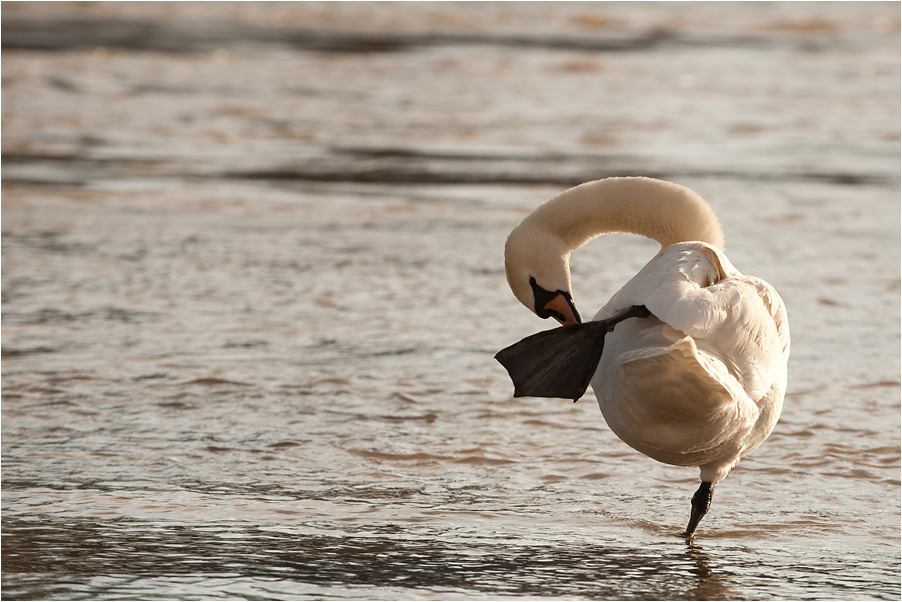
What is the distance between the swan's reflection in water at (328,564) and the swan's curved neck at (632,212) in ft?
3.86

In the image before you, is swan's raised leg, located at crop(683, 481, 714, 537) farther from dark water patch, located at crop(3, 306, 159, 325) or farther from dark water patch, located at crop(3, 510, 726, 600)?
dark water patch, located at crop(3, 306, 159, 325)

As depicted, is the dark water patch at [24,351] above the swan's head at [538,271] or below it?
below

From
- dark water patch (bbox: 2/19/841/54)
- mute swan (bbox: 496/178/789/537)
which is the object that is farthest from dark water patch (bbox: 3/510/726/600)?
dark water patch (bbox: 2/19/841/54)

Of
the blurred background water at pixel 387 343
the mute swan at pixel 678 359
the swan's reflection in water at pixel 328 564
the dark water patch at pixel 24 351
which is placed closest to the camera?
the mute swan at pixel 678 359

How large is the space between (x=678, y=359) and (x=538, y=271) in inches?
49.7

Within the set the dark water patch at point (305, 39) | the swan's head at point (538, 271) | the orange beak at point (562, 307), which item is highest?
the swan's head at point (538, 271)

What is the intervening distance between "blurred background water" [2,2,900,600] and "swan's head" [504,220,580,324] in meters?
0.64

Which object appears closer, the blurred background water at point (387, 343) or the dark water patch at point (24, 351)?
the blurred background water at point (387, 343)

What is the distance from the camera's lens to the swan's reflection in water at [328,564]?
12.4ft

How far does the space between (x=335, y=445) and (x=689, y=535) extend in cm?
146

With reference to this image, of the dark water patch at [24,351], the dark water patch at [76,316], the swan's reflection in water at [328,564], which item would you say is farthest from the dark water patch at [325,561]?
the dark water patch at [76,316]

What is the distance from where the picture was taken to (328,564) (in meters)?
3.99

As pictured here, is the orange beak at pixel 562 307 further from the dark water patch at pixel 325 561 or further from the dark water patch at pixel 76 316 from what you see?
the dark water patch at pixel 76 316

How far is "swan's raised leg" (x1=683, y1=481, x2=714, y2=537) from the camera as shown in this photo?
14.4ft
